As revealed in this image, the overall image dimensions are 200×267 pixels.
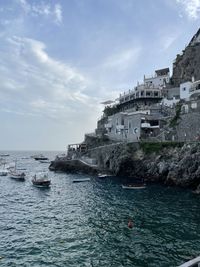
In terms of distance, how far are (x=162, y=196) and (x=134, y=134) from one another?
41705mm

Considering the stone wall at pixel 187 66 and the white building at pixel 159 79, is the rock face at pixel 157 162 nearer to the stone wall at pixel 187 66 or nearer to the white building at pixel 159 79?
the stone wall at pixel 187 66

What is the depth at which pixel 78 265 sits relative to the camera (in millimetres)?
23953

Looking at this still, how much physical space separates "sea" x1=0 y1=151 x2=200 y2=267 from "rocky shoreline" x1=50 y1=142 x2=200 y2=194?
5065mm

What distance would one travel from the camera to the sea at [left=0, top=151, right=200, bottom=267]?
83.1 feet

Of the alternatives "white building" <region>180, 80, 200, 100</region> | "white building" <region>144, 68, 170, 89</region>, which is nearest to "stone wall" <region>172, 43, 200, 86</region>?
"white building" <region>144, 68, 170, 89</region>

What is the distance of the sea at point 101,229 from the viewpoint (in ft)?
83.1

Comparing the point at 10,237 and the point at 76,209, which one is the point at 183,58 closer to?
the point at 76,209

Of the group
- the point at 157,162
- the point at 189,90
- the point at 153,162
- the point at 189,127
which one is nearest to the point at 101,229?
the point at 157,162

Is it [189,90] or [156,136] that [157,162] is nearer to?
[156,136]

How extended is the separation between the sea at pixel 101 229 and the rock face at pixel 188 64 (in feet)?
204

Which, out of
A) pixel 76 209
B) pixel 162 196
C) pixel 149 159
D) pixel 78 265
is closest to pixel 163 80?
pixel 149 159

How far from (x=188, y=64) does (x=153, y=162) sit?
54802 mm

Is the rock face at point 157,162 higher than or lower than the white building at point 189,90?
lower

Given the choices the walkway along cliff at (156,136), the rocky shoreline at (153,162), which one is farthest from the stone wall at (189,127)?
the rocky shoreline at (153,162)
